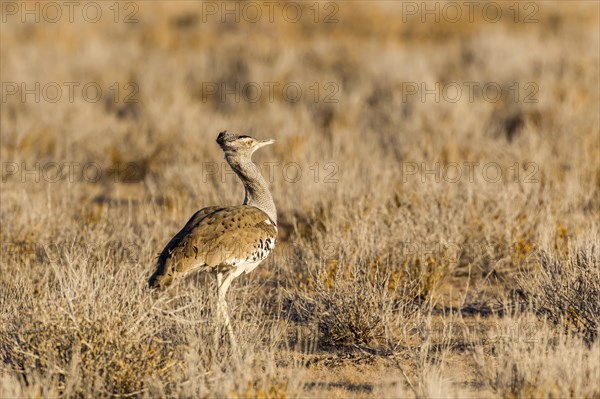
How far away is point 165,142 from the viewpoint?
891 cm

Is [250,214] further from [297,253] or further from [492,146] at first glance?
[492,146]

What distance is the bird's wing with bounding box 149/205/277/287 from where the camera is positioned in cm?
396

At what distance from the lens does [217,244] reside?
4039 mm

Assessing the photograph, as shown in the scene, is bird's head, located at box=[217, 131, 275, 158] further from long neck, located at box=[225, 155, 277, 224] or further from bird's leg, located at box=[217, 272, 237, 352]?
bird's leg, located at box=[217, 272, 237, 352]

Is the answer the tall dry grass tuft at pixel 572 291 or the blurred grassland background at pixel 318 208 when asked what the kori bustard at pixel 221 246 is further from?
the tall dry grass tuft at pixel 572 291

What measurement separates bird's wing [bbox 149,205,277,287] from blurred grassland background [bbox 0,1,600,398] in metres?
0.15

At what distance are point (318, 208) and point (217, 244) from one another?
247cm

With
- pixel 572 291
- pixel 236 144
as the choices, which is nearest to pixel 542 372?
pixel 572 291

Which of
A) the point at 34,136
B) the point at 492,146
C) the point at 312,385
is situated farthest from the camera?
the point at 34,136

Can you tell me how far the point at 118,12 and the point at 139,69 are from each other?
5.58 m

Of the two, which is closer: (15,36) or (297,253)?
(297,253)

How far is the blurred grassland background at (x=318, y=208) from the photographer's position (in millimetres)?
3451

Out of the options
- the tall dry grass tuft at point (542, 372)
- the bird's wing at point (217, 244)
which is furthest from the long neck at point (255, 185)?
the tall dry grass tuft at point (542, 372)

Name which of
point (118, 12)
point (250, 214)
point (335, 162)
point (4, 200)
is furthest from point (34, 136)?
point (118, 12)
